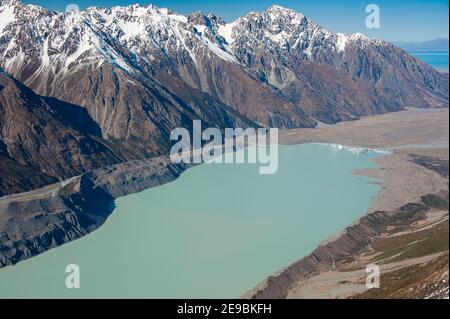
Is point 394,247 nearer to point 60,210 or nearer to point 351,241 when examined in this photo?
point 351,241

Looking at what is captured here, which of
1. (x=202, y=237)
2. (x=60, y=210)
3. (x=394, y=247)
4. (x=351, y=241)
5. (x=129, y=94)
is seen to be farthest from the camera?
(x=129, y=94)

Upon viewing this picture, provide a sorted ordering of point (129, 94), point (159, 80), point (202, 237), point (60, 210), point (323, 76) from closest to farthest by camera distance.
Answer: point (202, 237) < point (60, 210) < point (129, 94) < point (159, 80) < point (323, 76)

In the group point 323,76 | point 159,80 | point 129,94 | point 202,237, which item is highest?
point 323,76

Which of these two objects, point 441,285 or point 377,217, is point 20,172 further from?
point 441,285

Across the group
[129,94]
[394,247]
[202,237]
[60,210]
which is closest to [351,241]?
[394,247]

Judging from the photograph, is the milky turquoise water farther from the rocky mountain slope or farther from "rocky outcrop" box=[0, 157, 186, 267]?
the rocky mountain slope

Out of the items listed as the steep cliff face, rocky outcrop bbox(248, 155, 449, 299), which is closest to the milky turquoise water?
rocky outcrop bbox(248, 155, 449, 299)

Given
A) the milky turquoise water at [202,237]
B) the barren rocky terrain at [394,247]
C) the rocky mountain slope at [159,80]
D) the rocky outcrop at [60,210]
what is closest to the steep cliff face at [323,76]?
the rocky mountain slope at [159,80]
